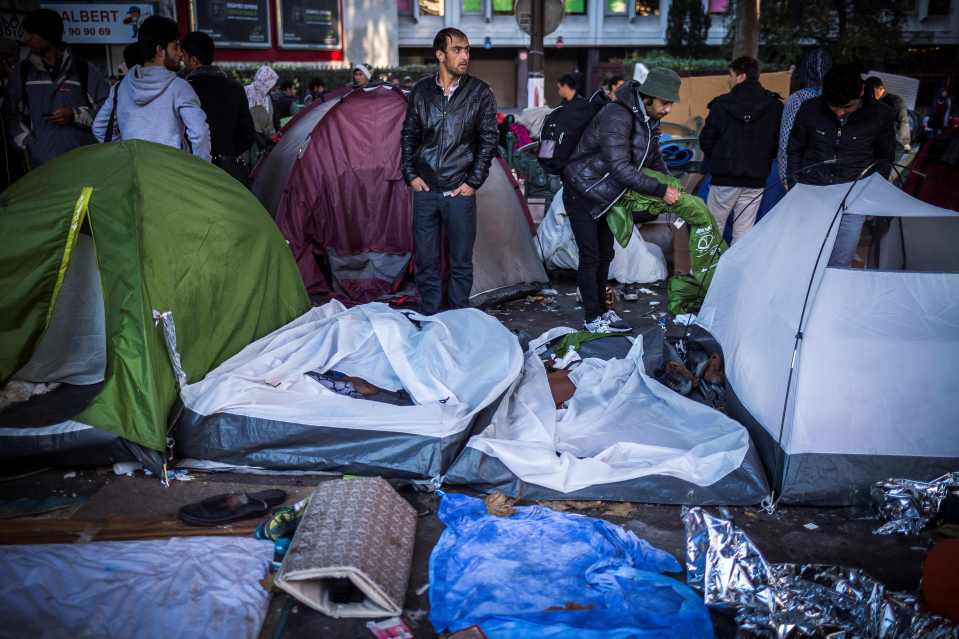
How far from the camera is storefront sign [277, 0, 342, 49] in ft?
79.1

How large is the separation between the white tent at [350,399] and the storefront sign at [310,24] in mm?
21997

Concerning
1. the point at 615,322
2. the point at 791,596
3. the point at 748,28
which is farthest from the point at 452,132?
the point at 748,28

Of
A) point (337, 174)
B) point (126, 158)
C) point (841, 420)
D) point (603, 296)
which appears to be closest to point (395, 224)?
point (337, 174)

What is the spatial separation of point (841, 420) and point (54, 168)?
13.1ft

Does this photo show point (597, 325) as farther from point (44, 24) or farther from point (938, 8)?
point (938, 8)

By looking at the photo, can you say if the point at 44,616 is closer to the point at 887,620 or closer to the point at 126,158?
the point at 126,158

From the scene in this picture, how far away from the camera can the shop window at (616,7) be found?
3080 cm

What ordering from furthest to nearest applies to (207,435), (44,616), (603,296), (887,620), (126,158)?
1. (603,296)
2. (126,158)
3. (207,435)
4. (44,616)
5. (887,620)

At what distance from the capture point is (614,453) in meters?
3.72

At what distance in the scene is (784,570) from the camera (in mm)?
2859

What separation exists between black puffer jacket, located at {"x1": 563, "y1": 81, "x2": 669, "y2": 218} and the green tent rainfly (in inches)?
4.0

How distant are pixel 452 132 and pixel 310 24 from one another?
2114cm

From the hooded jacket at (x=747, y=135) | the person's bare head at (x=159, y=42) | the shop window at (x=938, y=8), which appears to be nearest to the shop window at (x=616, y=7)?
the shop window at (x=938, y=8)

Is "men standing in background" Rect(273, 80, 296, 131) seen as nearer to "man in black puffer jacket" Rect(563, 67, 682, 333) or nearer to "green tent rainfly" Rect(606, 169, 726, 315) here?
"man in black puffer jacket" Rect(563, 67, 682, 333)
